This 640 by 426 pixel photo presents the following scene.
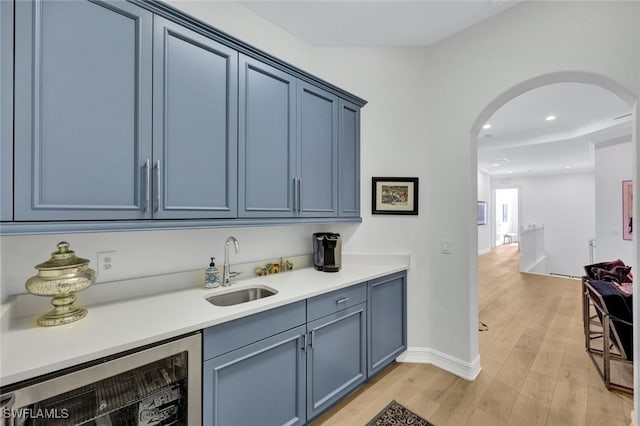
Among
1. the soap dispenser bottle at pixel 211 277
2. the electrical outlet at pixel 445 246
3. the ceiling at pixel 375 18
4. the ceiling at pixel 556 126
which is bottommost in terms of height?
the soap dispenser bottle at pixel 211 277

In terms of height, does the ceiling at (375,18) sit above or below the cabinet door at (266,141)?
above

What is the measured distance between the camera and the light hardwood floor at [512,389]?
183 cm

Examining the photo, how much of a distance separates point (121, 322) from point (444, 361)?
2479 mm

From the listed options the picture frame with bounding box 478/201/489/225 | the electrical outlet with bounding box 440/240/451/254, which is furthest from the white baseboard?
the picture frame with bounding box 478/201/489/225

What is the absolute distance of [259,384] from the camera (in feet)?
4.70

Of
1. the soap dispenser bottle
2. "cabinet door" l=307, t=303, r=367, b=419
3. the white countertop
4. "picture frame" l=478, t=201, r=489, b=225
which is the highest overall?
"picture frame" l=478, t=201, r=489, b=225

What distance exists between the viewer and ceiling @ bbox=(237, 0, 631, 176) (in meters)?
2.09

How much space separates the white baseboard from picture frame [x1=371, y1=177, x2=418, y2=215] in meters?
1.30

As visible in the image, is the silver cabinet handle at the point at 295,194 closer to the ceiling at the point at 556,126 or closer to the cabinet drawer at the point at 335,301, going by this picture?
the cabinet drawer at the point at 335,301

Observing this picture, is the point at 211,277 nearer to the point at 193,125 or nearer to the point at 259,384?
the point at 259,384

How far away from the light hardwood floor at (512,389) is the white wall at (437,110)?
28 cm

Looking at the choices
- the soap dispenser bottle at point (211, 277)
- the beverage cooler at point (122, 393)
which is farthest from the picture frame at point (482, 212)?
the beverage cooler at point (122, 393)

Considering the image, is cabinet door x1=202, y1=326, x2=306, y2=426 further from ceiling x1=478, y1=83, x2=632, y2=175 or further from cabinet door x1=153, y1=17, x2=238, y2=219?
ceiling x1=478, y1=83, x2=632, y2=175

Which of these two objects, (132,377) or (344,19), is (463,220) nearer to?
(344,19)
